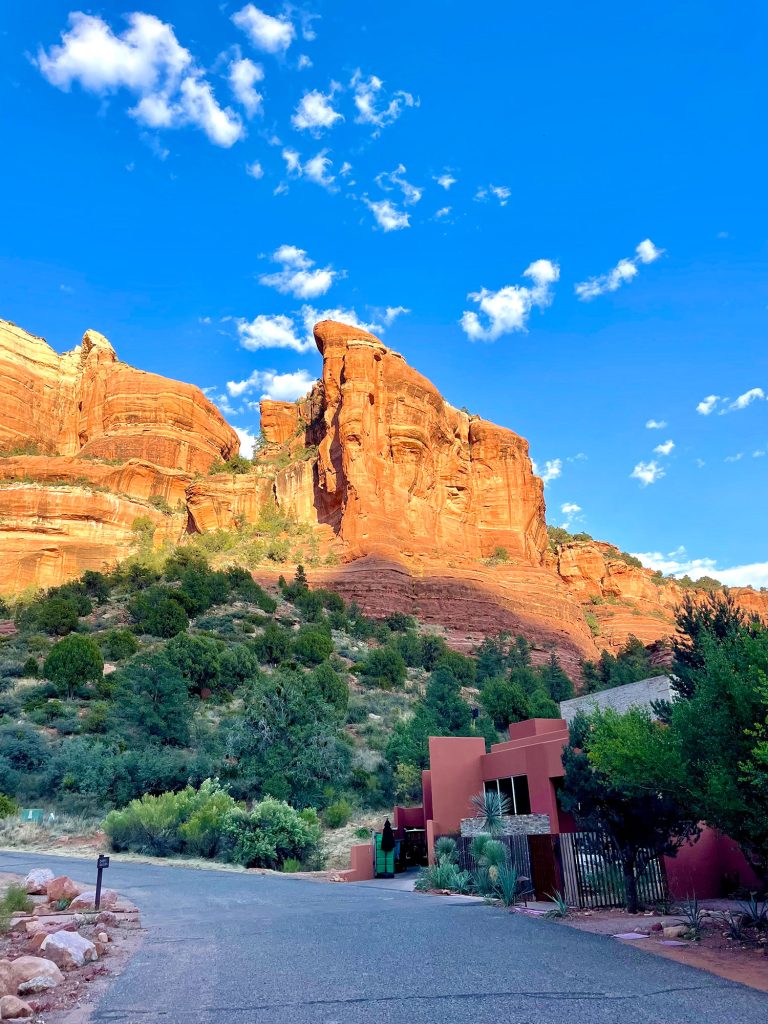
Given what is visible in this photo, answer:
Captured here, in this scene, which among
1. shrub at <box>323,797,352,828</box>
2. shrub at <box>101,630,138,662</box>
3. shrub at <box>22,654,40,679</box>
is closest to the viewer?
shrub at <box>323,797,352,828</box>

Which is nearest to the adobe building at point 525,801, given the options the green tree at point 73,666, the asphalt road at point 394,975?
the asphalt road at point 394,975

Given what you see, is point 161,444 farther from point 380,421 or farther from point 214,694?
point 214,694

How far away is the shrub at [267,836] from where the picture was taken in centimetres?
2117

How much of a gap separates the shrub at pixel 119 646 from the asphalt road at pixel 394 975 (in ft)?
112

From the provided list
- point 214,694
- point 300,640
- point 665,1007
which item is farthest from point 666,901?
point 300,640

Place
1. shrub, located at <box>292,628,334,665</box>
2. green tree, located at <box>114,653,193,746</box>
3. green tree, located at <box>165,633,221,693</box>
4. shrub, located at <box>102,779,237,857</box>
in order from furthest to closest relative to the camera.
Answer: shrub, located at <box>292,628,334,665</box> < green tree, located at <box>165,633,221,693</box> < green tree, located at <box>114,653,193,746</box> < shrub, located at <box>102,779,237,857</box>

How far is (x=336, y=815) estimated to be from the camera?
26.4 metres

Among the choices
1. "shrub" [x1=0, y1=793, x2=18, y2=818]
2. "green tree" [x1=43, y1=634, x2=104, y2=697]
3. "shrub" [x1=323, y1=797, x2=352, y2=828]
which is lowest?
"shrub" [x1=323, y1=797, x2=352, y2=828]

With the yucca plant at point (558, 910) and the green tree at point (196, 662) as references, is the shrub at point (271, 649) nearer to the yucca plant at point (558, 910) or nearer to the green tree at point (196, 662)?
the green tree at point (196, 662)

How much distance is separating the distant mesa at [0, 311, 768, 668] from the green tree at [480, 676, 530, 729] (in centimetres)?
1788

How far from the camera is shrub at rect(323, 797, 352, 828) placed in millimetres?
26422

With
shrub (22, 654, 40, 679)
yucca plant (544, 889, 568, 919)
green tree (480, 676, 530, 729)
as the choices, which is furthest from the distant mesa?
yucca plant (544, 889, 568, 919)

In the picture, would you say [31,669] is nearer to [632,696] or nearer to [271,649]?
[271,649]

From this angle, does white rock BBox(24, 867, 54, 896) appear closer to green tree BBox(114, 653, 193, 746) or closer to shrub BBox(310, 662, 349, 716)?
green tree BBox(114, 653, 193, 746)
